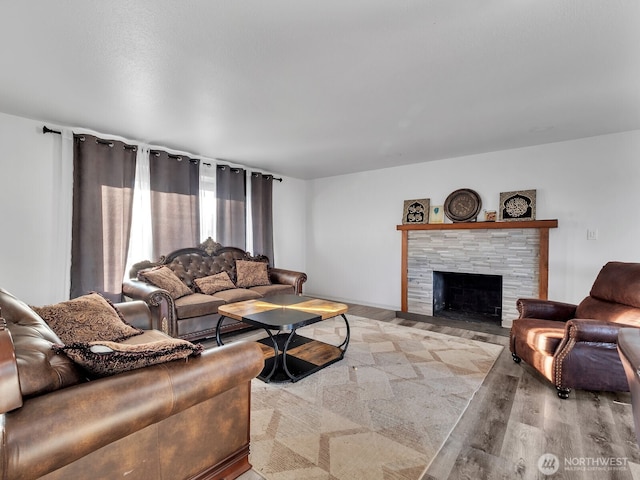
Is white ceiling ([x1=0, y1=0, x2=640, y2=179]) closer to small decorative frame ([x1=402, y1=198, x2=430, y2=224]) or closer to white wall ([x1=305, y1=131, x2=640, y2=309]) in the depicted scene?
white wall ([x1=305, y1=131, x2=640, y2=309])

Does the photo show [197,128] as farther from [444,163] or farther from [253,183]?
[444,163]

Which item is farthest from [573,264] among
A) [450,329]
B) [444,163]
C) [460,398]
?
[460,398]

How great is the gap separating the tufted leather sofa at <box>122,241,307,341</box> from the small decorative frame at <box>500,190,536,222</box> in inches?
115

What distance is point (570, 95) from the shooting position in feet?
8.34

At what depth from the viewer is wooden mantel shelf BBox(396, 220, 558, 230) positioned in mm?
3779

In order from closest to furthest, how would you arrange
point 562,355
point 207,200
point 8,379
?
point 8,379 < point 562,355 < point 207,200

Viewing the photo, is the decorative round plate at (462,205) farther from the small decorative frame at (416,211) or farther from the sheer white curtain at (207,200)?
the sheer white curtain at (207,200)

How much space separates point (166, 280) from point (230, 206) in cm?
168

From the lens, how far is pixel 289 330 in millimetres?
2484

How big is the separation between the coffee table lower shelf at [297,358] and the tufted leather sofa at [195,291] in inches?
26.2

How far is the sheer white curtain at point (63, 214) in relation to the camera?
3359mm

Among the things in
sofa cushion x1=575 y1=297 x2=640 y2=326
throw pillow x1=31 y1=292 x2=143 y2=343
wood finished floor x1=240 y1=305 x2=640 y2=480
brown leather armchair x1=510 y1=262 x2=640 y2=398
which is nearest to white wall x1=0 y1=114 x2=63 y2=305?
throw pillow x1=31 y1=292 x2=143 y2=343

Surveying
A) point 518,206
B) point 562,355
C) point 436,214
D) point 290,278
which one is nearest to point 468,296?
point 436,214

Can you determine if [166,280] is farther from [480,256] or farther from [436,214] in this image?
[480,256]
